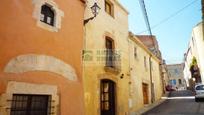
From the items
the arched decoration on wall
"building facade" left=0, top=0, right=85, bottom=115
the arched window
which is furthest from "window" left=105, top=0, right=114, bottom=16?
the arched decoration on wall

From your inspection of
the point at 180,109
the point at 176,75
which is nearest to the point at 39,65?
the point at 180,109

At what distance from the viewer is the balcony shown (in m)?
10.9

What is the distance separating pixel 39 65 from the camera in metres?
6.27

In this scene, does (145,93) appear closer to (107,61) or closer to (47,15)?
(107,61)

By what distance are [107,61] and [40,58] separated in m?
5.05

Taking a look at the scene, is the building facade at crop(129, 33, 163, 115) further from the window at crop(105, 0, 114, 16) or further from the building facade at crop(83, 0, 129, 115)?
the window at crop(105, 0, 114, 16)

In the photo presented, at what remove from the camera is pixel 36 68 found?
6.16 metres

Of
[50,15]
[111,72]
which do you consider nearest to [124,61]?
[111,72]

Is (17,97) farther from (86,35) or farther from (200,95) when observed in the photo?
(200,95)

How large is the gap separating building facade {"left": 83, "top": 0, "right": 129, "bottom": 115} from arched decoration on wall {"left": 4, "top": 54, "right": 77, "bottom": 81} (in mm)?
1637

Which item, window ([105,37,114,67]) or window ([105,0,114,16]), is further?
window ([105,0,114,16])

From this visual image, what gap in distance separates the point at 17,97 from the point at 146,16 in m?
6.14

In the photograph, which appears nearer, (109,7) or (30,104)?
(30,104)

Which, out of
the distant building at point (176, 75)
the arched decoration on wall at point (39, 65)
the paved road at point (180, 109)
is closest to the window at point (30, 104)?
the arched decoration on wall at point (39, 65)
